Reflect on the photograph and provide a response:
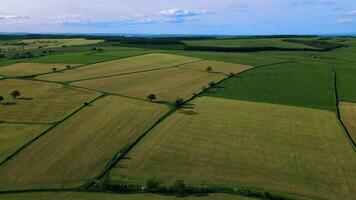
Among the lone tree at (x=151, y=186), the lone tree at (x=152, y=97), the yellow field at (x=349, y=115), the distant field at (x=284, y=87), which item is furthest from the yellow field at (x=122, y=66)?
the lone tree at (x=151, y=186)

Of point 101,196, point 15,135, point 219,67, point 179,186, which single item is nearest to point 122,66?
point 219,67

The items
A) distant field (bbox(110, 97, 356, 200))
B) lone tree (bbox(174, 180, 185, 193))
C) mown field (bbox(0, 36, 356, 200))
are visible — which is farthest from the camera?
distant field (bbox(110, 97, 356, 200))

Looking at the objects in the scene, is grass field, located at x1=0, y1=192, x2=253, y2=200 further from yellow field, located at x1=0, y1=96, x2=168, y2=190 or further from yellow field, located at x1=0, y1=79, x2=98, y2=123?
yellow field, located at x1=0, y1=79, x2=98, y2=123

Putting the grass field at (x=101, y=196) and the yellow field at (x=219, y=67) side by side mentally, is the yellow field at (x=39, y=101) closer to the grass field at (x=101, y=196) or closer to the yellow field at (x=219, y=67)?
the grass field at (x=101, y=196)

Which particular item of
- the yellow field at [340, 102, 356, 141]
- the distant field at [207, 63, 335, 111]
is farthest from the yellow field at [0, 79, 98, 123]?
the yellow field at [340, 102, 356, 141]

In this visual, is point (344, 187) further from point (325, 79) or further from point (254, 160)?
point (325, 79)

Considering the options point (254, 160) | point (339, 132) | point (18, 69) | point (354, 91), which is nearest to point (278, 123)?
point (339, 132)
